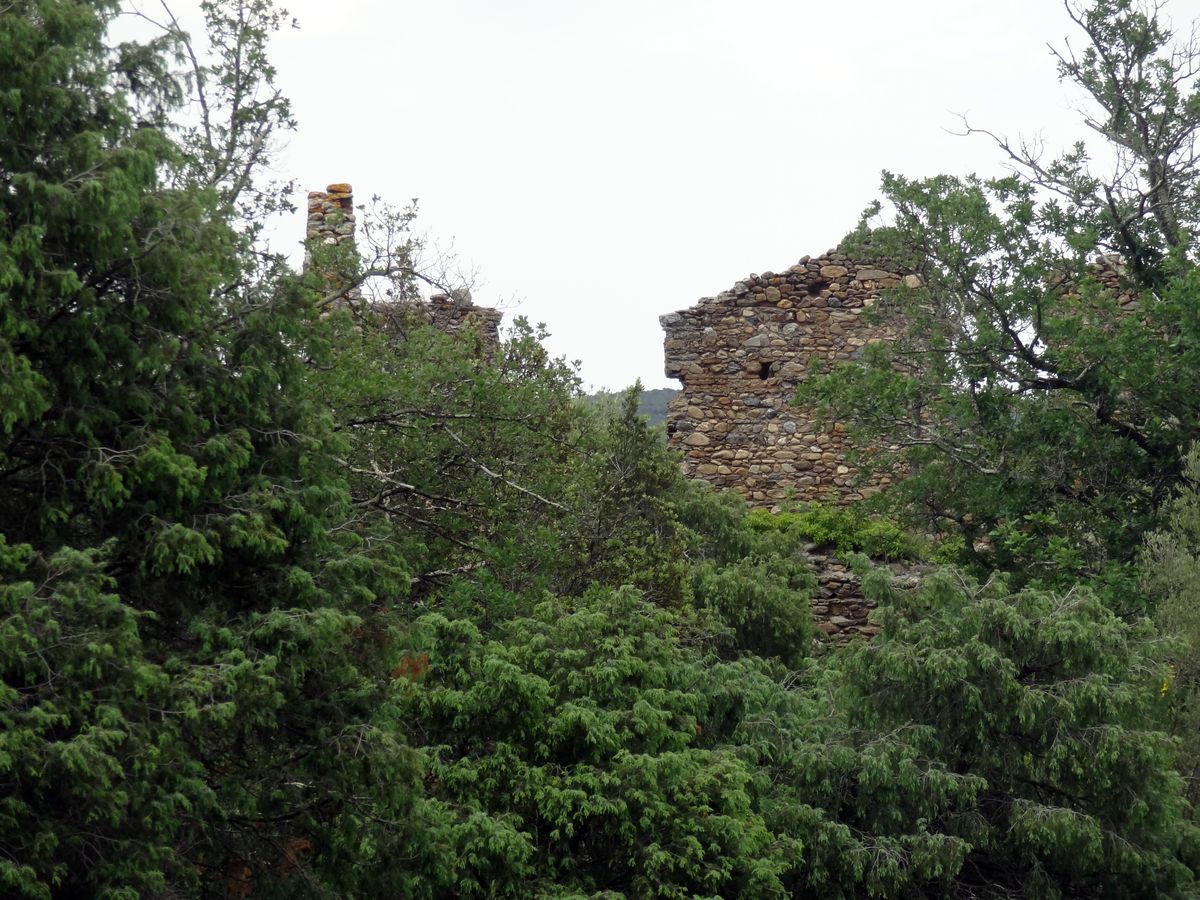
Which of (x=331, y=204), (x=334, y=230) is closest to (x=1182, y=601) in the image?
(x=334, y=230)

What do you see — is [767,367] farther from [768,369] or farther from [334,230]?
[334,230]

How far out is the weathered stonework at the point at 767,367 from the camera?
62.3ft

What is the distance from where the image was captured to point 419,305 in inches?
608

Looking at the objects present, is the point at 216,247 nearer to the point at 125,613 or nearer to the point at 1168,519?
the point at 125,613

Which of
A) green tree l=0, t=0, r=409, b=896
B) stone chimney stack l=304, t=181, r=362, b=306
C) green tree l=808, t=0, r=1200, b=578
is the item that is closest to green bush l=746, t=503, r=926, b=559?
green tree l=808, t=0, r=1200, b=578

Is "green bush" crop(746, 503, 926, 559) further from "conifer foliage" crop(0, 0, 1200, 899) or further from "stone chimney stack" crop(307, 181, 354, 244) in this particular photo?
"stone chimney stack" crop(307, 181, 354, 244)

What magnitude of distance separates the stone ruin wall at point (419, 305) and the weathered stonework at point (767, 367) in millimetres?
3144

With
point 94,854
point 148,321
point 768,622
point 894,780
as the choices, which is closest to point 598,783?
point 894,780

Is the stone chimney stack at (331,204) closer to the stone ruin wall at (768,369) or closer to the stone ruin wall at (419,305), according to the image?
the stone ruin wall at (419,305)

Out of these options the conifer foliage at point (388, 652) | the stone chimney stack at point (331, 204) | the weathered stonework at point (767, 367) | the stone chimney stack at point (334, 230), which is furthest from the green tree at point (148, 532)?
the weathered stonework at point (767, 367)

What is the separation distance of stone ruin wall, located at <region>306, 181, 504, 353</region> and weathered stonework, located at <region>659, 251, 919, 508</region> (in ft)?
10.3

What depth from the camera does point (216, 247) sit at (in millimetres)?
7914

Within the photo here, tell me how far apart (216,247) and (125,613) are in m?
2.04

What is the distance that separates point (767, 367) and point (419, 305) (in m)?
5.48
